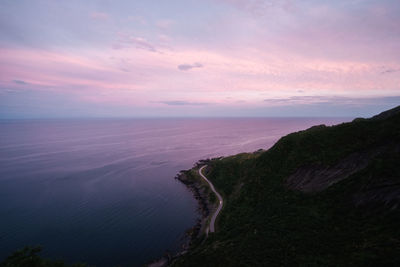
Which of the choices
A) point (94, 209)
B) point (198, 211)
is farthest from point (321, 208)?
point (94, 209)

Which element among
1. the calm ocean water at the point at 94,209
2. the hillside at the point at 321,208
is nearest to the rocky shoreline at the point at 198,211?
the calm ocean water at the point at 94,209

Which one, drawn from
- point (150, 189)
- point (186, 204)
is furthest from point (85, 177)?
point (186, 204)

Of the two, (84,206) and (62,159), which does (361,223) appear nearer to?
(84,206)

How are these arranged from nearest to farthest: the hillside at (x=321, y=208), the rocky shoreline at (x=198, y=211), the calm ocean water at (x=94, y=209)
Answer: the hillside at (x=321, y=208) < the rocky shoreline at (x=198, y=211) < the calm ocean water at (x=94, y=209)

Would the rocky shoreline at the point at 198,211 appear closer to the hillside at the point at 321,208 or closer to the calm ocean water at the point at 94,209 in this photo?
the calm ocean water at the point at 94,209

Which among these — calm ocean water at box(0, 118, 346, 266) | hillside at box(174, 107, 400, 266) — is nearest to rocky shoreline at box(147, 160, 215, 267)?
calm ocean water at box(0, 118, 346, 266)

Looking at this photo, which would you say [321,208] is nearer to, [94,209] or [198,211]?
[198,211]

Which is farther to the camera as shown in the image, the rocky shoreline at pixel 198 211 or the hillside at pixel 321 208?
the rocky shoreline at pixel 198 211

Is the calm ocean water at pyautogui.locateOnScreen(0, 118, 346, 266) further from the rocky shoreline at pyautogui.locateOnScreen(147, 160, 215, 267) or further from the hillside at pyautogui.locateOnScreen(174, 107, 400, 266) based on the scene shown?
the hillside at pyautogui.locateOnScreen(174, 107, 400, 266)
